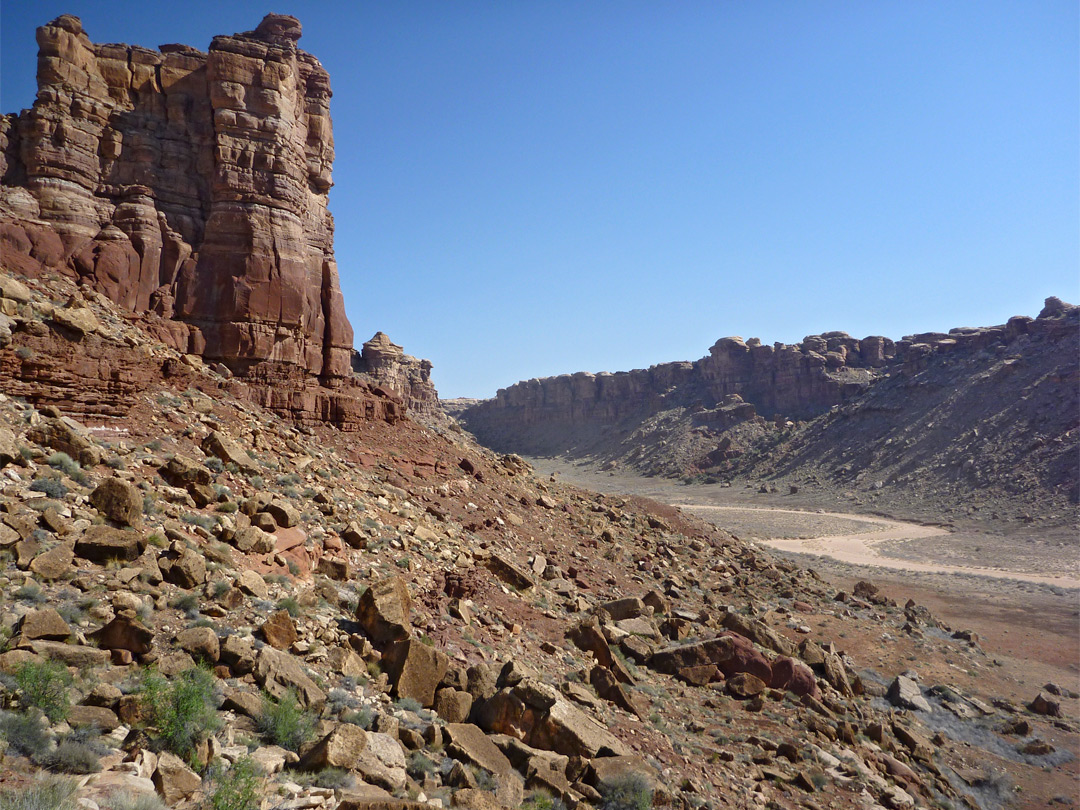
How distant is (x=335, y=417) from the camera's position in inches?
940

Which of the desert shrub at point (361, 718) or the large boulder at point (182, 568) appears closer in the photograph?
the desert shrub at point (361, 718)

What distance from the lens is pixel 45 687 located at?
5.34 metres

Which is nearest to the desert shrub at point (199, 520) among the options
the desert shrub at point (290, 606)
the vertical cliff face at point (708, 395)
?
the desert shrub at point (290, 606)

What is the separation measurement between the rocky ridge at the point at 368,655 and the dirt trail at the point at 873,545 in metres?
18.3

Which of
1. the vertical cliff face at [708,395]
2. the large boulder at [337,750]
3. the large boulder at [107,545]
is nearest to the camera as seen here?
the large boulder at [337,750]

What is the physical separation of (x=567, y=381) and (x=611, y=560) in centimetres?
10617

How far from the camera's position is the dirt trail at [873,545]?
117ft

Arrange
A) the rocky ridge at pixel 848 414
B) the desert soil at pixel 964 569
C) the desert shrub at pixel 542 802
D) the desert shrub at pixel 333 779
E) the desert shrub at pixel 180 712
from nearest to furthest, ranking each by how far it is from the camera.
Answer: the desert shrub at pixel 180 712 < the desert shrub at pixel 333 779 < the desert shrub at pixel 542 802 < the desert soil at pixel 964 569 < the rocky ridge at pixel 848 414

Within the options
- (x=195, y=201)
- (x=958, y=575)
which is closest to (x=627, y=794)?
(x=195, y=201)

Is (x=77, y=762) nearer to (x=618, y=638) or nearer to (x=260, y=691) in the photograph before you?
(x=260, y=691)

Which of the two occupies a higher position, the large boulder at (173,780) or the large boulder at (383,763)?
the large boulder at (173,780)

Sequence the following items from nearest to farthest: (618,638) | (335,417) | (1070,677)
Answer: (618,638)
(1070,677)
(335,417)

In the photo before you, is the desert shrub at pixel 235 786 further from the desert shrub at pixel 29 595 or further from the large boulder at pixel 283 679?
the desert shrub at pixel 29 595

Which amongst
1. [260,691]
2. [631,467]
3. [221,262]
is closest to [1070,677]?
[260,691]
